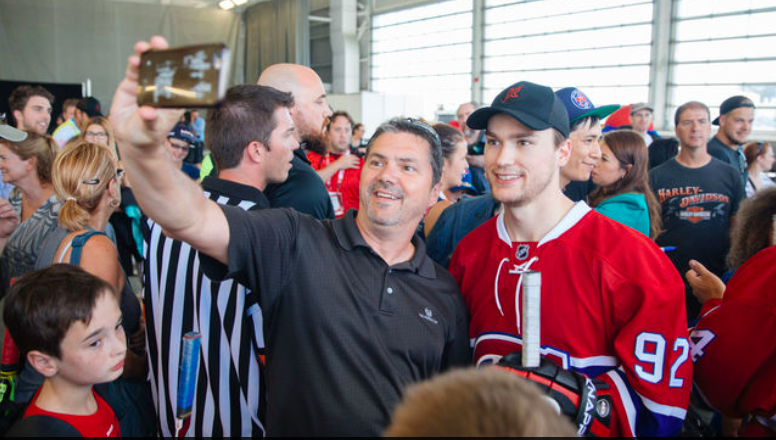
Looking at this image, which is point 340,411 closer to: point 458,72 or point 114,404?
point 114,404

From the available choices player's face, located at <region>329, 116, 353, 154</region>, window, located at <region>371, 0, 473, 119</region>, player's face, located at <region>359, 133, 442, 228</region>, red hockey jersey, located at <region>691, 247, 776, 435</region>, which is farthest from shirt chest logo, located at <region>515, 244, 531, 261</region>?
window, located at <region>371, 0, 473, 119</region>

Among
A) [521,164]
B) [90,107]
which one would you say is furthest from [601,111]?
[90,107]

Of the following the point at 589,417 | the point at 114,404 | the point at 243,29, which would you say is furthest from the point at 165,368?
the point at 243,29

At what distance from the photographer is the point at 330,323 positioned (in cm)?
165

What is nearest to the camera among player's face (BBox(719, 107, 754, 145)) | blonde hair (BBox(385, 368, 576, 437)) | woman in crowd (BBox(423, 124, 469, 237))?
blonde hair (BBox(385, 368, 576, 437))

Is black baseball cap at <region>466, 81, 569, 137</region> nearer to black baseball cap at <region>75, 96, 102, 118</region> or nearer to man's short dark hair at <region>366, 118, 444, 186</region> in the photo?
man's short dark hair at <region>366, 118, 444, 186</region>

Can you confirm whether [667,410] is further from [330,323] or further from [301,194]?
[301,194]

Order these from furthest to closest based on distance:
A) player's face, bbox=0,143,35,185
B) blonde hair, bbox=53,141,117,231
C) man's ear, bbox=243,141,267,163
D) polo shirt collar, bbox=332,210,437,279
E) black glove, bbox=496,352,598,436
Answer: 1. player's face, bbox=0,143,35,185
2. blonde hair, bbox=53,141,117,231
3. man's ear, bbox=243,141,267,163
4. polo shirt collar, bbox=332,210,437,279
5. black glove, bbox=496,352,598,436

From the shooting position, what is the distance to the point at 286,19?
890 inches

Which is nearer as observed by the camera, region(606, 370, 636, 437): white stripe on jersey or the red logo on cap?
region(606, 370, 636, 437): white stripe on jersey

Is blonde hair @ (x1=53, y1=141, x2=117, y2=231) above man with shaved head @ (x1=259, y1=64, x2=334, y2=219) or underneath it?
underneath

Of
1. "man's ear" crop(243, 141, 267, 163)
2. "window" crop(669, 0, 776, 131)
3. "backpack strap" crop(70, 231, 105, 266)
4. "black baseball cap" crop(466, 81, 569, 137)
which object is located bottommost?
"backpack strap" crop(70, 231, 105, 266)

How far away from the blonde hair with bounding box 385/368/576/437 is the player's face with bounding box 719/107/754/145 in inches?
221

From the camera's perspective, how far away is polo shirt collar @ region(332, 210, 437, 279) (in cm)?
179
